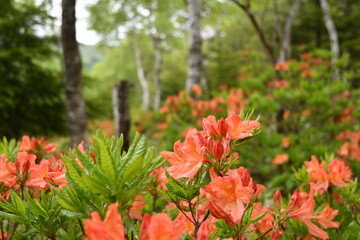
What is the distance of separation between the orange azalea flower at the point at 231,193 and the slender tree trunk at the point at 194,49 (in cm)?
515

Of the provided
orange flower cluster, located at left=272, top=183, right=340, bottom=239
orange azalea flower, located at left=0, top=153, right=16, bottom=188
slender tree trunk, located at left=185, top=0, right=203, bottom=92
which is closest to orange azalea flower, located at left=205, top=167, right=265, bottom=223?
orange flower cluster, located at left=272, top=183, right=340, bottom=239

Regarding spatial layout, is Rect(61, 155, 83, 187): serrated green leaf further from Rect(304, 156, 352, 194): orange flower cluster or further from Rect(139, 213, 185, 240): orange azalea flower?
Rect(304, 156, 352, 194): orange flower cluster

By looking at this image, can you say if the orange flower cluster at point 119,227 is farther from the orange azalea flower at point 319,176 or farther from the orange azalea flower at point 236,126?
the orange azalea flower at point 319,176

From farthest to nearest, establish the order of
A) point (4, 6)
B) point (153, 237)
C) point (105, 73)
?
point (105, 73)
point (4, 6)
point (153, 237)

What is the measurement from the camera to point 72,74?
3490mm

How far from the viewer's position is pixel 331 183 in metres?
1.37

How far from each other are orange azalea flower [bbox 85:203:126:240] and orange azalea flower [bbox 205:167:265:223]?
10.8 inches

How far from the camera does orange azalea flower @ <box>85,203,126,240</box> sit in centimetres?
50

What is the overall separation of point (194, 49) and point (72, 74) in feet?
10.0

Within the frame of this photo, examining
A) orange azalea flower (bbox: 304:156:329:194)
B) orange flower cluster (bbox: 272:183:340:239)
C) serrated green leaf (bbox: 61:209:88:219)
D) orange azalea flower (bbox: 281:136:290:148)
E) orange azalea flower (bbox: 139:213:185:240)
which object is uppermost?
orange azalea flower (bbox: 139:213:185:240)

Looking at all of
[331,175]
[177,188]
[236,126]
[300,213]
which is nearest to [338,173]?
[331,175]

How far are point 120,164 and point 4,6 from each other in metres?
7.05

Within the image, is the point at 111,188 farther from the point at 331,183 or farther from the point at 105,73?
the point at 105,73

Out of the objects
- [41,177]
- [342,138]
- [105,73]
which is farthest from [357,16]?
[105,73]
